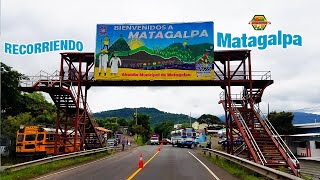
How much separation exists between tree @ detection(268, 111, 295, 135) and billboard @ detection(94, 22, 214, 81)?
32.2 meters

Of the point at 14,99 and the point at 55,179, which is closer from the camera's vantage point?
the point at 55,179

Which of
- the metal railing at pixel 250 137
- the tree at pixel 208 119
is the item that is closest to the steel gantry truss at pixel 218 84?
the metal railing at pixel 250 137

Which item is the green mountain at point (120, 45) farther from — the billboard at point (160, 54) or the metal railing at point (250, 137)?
the metal railing at point (250, 137)

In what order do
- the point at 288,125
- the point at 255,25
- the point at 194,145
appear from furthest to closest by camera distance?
the point at 194,145 → the point at 288,125 → the point at 255,25

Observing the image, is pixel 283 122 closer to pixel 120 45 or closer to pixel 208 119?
pixel 120 45

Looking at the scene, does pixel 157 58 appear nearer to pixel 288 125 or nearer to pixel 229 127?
pixel 229 127

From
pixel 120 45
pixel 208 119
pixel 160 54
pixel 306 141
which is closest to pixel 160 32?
pixel 160 54

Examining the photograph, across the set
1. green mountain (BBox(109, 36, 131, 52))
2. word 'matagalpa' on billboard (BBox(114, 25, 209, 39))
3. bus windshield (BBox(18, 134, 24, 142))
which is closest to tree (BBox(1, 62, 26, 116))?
bus windshield (BBox(18, 134, 24, 142))

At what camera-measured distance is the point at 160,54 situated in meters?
30.7

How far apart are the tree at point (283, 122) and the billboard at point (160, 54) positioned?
32.2m

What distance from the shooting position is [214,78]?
31172 mm

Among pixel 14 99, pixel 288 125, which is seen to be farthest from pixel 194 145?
pixel 14 99

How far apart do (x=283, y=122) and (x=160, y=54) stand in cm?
3618

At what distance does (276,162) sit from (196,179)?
30.9 feet
